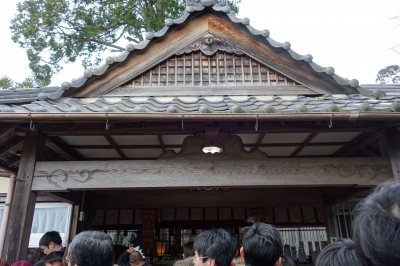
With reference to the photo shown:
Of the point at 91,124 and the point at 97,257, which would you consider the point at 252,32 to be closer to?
the point at 91,124

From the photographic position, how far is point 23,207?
12.9ft

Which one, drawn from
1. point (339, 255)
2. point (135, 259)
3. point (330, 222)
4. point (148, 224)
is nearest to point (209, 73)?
point (135, 259)

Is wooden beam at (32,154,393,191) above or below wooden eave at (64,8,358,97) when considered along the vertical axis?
below

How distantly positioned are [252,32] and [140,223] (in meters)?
5.69

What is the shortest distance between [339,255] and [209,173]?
2368mm

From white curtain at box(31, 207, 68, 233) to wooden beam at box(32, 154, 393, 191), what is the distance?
3.13m

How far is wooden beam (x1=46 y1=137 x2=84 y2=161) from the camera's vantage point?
4.72 meters

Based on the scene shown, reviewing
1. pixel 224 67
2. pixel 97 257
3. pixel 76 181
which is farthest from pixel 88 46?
pixel 97 257

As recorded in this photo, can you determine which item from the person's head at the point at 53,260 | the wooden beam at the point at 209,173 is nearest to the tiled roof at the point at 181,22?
the wooden beam at the point at 209,173

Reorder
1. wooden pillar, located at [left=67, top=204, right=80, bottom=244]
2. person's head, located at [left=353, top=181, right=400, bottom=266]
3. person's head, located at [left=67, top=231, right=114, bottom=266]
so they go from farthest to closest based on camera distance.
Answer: wooden pillar, located at [left=67, top=204, right=80, bottom=244] < person's head, located at [left=67, top=231, right=114, bottom=266] < person's head, located at [left=353, top=181, right=400, bottom=266]

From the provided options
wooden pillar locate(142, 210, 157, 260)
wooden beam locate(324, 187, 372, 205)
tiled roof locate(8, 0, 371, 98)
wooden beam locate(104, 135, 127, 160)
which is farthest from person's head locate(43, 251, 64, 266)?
wooden beam locate(324, 187, 372, 205)

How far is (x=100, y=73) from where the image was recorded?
208 inches

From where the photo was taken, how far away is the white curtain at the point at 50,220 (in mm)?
6691

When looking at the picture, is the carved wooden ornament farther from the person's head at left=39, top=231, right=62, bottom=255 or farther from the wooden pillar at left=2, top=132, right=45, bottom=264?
the person's head at left=39, top=231, right=62, bottom=255
